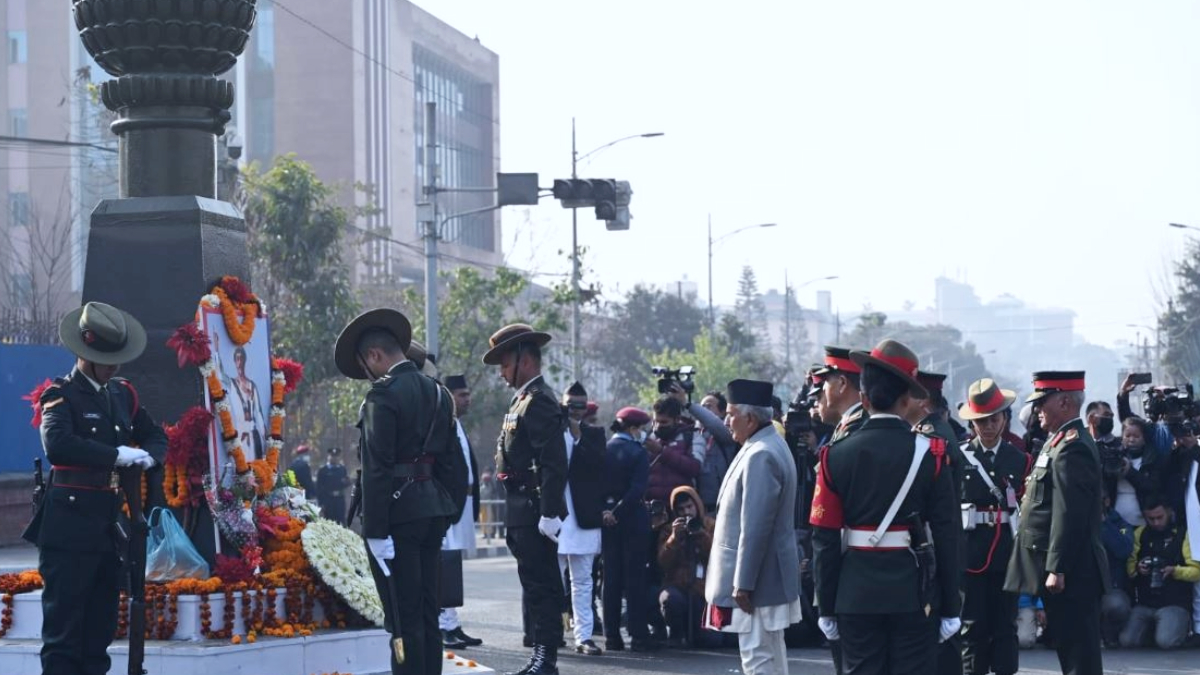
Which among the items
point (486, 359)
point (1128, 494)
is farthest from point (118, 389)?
point (1128, 494)

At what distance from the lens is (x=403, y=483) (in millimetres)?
9734

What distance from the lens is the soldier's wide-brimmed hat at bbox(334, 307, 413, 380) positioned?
9984 mm

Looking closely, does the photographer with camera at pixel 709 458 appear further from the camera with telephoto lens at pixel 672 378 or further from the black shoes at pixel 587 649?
the black shoes at pixel 587 649

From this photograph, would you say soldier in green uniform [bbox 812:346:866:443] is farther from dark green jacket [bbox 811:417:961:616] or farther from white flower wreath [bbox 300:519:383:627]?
white flower wreath [bbox 300:519:383:627]

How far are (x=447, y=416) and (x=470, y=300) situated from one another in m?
27.3

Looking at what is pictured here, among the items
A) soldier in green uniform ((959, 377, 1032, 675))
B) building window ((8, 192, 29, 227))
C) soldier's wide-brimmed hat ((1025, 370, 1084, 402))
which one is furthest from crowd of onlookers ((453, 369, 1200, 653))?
building window ((8, 192, 29, 227))

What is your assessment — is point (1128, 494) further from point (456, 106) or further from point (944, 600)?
point (456, 106)

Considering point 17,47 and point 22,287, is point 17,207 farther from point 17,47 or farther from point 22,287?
point 22,287

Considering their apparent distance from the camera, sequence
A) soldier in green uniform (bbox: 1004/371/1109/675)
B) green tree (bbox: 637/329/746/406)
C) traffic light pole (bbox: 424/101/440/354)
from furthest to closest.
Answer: green tree (bbox: 637/329/746/406) → traffic light pole (bbox: 424/101/440/354) → soldier in green uniform (bbox: 1004/371/1109/675)

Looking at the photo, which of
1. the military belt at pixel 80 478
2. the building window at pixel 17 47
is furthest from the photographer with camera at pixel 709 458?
the building window at pixel 17 47

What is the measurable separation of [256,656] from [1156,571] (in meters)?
7.67

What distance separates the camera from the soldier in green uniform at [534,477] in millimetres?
11742

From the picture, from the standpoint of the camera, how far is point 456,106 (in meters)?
80.3

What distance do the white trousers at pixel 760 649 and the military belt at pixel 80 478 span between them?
3.38 meters
